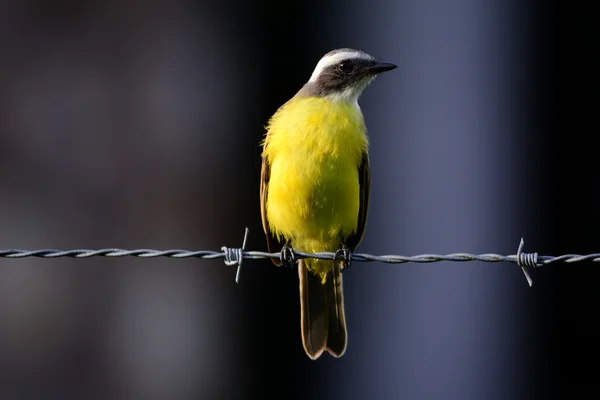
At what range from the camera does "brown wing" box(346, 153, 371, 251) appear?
6.24 meters

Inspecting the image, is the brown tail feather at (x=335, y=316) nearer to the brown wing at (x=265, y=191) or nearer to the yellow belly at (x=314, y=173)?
the yellow belly at (x=314, y=173)

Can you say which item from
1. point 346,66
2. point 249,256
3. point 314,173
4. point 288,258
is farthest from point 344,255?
point 346,66

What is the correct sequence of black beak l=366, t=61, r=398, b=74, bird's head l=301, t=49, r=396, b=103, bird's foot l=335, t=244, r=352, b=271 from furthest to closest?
1. black beak l=366, t=61, r=398, b=74
2. bird's head l=301, t=49, r=396, b=103
3. bird's foot l=335, t=244, r=352, b=271

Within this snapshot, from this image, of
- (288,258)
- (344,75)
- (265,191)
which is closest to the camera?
(288,258)

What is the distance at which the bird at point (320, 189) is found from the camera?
600 cm

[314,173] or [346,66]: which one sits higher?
[346,66]

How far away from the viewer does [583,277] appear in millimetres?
12727

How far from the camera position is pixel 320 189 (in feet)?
19.6

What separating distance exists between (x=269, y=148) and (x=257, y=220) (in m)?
6.22

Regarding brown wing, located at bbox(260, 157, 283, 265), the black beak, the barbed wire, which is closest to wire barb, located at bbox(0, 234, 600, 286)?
the barbed wire

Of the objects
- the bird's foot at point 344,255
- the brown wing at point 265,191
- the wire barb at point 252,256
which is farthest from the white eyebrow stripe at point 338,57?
the wire barb at point 252,256

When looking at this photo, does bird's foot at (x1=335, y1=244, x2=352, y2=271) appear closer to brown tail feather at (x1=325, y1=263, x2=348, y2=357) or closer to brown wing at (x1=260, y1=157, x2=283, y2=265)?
brown tail feather at (x1=325, y1=263, x2=348, y2=357)

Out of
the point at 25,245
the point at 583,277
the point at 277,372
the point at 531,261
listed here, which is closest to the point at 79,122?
the point at 25,245

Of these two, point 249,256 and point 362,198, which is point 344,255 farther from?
point 249,256
